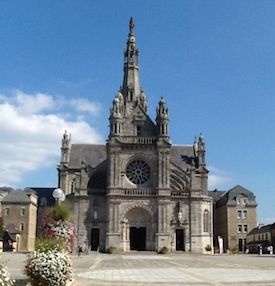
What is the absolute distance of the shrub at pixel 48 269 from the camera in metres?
14.1

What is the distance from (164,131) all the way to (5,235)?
28442 millimetres

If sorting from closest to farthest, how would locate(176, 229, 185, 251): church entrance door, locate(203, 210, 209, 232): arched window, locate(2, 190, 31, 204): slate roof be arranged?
locate(176, 229, 185, 251): church entrance door, locate(203, 210, 209, 232): arched window, locate(2, 190, 31, 204): slate roof

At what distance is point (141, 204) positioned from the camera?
71.3 meters

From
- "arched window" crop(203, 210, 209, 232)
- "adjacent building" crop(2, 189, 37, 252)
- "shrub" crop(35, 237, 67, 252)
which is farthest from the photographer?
"adjacent building" crop(2, 189, 37, 252)

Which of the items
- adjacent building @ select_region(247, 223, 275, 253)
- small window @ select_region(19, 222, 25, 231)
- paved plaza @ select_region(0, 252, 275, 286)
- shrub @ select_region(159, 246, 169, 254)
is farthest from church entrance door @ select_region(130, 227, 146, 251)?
paved plaza @ select_region(0, 252, 275, 286)

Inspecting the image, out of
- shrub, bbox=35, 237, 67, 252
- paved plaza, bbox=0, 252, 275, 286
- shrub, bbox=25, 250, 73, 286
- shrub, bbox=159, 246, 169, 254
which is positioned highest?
shrub, bbox=35, 237, 67, 252

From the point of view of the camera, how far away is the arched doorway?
2800 inches

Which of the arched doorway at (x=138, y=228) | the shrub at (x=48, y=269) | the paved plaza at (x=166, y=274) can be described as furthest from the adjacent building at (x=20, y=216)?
the shrub at (x=48, y=269)

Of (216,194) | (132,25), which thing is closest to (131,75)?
(132,25)

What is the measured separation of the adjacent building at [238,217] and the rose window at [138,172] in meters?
23.7

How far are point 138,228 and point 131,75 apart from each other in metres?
29.7

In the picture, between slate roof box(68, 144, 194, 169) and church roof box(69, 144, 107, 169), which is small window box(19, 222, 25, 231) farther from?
church roof box(69, 144, 107, 169)

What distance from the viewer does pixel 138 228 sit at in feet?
236

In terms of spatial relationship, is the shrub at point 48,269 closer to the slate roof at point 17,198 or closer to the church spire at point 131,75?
the slate roof at point 17,198
